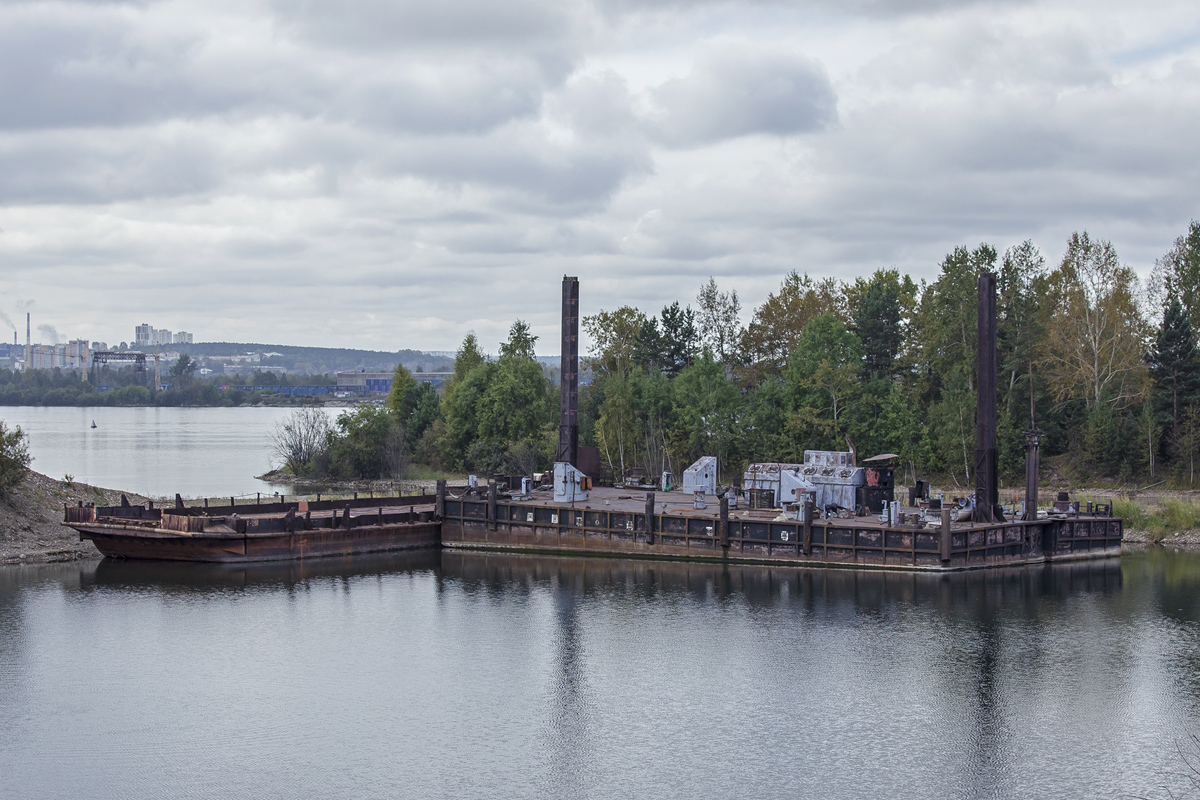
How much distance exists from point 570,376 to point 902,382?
3971 centimetres

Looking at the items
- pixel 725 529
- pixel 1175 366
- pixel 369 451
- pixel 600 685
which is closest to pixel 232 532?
pixel 725 529

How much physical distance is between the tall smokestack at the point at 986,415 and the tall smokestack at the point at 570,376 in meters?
20.5

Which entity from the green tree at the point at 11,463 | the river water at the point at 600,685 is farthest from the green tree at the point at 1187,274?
the green tree at the point at 11,463

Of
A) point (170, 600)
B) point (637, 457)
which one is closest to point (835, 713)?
point (170, 600)

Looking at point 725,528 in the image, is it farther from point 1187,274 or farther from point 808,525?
point 1187,274

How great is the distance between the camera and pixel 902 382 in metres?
→ 90.1

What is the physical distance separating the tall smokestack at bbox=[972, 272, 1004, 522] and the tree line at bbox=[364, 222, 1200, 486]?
17.1 m

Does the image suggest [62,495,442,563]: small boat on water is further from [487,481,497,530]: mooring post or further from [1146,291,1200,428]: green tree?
[1146,291,1200,428]: green tree

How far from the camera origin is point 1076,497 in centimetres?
7131

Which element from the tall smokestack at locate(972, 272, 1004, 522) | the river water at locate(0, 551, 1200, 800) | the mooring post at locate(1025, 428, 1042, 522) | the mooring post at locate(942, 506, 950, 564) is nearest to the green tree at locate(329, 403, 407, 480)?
the river water at locate(0, 551, 1200, 800)

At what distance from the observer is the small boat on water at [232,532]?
50938 mm

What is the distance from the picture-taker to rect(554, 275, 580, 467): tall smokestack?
195 feet

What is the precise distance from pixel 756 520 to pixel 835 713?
21.0 meters

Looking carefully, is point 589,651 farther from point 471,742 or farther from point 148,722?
point 148,722
